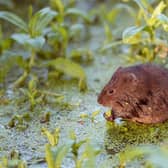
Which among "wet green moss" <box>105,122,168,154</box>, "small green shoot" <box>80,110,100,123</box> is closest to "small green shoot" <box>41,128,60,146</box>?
"wet green moss" <box>105,122,168,154</box>

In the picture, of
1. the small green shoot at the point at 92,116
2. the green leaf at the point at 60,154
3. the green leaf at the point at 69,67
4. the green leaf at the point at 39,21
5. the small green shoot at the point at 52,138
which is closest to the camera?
the green leaf at the point at 60,154

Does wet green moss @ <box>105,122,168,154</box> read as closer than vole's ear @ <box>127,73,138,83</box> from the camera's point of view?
Yes

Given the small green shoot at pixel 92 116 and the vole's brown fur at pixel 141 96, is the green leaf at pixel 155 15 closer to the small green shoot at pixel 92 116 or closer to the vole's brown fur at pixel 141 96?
the vole's brown fur at pixel 141 96

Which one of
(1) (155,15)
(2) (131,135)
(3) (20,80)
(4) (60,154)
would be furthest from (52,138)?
(1) (155,15)

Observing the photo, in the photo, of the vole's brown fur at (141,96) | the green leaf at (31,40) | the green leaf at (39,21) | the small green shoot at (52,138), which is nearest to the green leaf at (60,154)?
the small green shoot at (52,138)

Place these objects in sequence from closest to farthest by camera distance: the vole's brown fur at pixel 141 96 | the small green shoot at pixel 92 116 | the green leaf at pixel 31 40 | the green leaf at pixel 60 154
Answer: the green leaf at pixel 60 154, the vole's brown fur at pixel 141 96, the small green shoot at pixel 92 116, the green leaf at pixel 31 40

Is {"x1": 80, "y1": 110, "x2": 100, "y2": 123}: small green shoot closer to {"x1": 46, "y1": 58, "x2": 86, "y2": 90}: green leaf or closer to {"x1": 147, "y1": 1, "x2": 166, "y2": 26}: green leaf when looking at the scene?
{"x1": 46, "y1": 58, "x2": 86, "y2": 90}: green leaf
